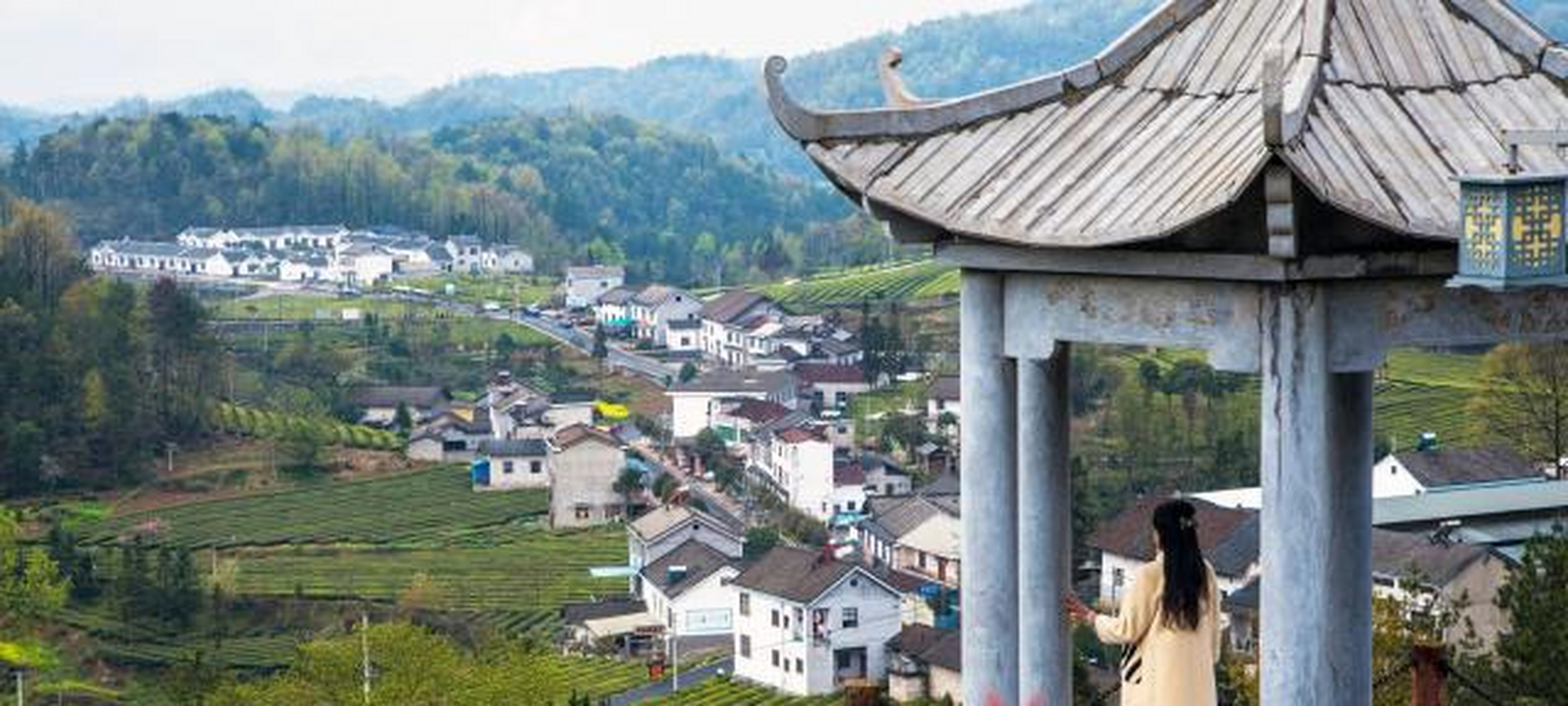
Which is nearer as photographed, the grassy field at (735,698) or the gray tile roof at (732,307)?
the grassy field at (735,698)

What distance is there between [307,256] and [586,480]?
4079cm

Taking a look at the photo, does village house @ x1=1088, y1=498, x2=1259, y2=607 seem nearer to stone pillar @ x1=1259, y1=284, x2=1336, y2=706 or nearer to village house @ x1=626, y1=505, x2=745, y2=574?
village house @ x1=626, y1=505, x2=745, y2=574

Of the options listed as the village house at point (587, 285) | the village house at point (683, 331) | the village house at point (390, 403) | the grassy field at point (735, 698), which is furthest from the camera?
the village house at point (587, 285)

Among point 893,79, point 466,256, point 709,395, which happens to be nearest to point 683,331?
point 709,395

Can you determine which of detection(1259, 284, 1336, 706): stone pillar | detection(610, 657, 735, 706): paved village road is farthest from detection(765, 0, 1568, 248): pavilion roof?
detection(610, 657, 735, 706): paved village road

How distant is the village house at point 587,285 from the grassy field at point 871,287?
4.99 m

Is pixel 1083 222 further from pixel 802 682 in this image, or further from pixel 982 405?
pixel 802 682

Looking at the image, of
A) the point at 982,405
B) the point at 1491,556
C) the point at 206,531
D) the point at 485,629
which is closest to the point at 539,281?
the point at 206,531

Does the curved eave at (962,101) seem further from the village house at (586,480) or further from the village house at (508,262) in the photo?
the village house at (508,262)

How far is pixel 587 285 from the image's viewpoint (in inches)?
3031

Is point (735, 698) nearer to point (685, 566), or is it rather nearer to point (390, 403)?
point (685, 566)

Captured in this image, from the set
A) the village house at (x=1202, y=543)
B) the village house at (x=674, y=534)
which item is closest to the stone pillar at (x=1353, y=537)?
the village house at (x=1202, y=543)

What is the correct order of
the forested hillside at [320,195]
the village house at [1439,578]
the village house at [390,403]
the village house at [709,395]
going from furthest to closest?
the forested hillside at [320,195] < the village house at [390,403] < the village house at [709,395] < the village house at [1439,578]

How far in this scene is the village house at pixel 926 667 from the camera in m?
27.0
